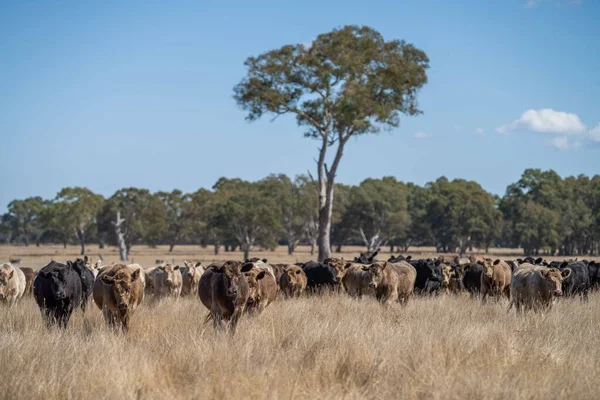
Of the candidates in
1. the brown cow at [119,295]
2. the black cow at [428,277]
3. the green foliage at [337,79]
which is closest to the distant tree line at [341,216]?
the green foliage at [337,79]

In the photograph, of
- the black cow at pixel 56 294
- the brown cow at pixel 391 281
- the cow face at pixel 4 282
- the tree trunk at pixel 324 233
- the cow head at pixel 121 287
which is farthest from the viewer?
the tree trunk at pixel 324 233

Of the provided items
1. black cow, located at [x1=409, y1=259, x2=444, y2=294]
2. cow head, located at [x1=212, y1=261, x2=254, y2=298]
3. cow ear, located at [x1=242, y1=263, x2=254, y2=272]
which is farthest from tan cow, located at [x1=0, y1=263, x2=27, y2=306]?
black cow, located at [x1=409, y1=259, x2=444, y2=294]

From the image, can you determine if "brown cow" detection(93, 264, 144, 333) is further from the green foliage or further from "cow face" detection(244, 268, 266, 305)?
the green foliage

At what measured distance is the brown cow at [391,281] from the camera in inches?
686

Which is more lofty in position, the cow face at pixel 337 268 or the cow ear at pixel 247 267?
the cow ear at pixel 247 267

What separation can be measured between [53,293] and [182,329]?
282 centimetres

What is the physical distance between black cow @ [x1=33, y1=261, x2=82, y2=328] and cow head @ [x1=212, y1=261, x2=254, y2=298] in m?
3.04

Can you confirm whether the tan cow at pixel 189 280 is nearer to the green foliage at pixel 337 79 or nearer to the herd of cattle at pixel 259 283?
the herd of cattle at pixel 259 283

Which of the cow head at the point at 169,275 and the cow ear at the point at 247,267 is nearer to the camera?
the cow ear at the point at 247,267

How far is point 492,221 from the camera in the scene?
260ft

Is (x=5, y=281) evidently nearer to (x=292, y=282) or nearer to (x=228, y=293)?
(x=292, y=282)

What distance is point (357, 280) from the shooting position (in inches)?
790

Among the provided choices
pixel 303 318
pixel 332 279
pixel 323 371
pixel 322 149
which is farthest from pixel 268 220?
pixel 323 371

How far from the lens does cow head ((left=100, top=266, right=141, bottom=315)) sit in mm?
12258
